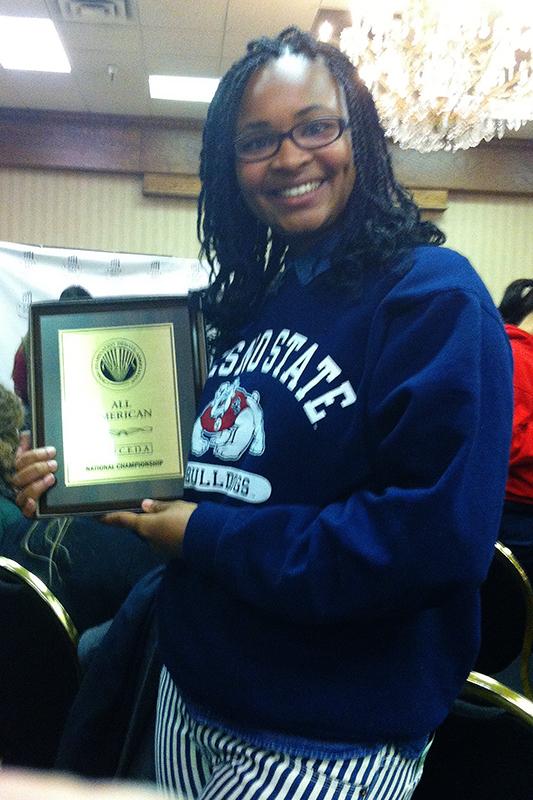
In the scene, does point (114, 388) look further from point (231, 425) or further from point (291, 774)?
point (291, 774)

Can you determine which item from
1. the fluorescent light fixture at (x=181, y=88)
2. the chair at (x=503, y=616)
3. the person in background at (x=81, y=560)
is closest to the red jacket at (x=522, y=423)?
the chair at (x=503, y=616)

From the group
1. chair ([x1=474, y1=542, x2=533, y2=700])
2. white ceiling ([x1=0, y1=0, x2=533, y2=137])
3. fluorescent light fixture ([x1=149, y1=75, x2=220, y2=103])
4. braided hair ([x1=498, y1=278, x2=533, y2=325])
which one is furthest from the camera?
fluorescent light fixture ([x1=149, y1=75, x2=220, y2=103])

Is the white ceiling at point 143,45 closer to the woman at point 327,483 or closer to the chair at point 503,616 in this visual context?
the chair at point 503,616

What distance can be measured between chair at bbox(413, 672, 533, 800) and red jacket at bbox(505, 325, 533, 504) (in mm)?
1351

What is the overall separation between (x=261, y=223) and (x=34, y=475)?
453mm

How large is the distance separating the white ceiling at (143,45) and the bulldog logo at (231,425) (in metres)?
3.32

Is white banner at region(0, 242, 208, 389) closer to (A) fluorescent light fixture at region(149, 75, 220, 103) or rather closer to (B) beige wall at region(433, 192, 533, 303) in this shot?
(A) fluorescent light fixture at region(149, 75, 220, 103)

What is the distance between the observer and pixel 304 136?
0.80m

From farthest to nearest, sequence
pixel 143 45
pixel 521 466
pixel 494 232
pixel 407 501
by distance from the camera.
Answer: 1. pixel 494 232
2. pixel 143 45
3. pixel 521 466
4. pixel 407 501

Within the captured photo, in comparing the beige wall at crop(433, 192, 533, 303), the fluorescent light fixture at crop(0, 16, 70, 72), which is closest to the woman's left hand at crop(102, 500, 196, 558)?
the fluorescent light fixture at crop(0, 16, 70, 72)

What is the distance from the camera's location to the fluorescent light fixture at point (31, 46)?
3.86 m

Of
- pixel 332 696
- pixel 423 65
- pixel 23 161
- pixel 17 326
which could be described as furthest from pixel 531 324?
pixel 23 161

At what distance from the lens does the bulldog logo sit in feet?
2.52

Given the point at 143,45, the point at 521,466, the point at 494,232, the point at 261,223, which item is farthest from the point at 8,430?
the point at 494,232
